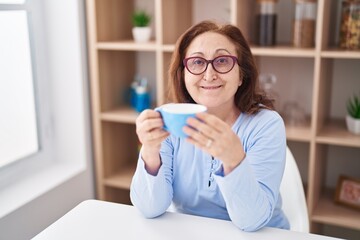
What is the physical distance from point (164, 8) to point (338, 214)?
1.33 meters

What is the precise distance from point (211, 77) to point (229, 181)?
0.34m

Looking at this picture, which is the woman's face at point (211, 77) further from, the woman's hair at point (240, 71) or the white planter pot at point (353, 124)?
the white planter pot at point (353, 124)

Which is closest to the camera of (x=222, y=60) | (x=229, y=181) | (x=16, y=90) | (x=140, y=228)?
(x=229, y=181)

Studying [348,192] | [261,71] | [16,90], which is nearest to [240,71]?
[261,71]

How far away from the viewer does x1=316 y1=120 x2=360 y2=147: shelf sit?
202cm

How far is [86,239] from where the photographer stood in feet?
3.75

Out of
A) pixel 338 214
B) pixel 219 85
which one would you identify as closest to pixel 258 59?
pixel 338 214

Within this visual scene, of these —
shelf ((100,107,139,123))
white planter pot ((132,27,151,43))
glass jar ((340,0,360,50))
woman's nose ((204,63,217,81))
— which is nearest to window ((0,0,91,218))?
shelf ((100,107,139,123))

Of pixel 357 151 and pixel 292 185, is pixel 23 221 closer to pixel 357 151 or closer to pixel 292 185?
pixel 292 185

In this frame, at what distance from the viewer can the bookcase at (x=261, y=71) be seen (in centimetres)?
208

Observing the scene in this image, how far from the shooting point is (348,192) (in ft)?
7.32

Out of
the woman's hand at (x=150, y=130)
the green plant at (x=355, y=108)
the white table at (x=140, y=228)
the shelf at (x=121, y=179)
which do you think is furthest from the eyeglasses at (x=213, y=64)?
the shelf at (x=121, y=179)

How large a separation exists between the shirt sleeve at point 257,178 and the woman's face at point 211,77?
5.9 inches

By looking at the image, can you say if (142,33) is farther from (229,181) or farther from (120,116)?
(229,181)
